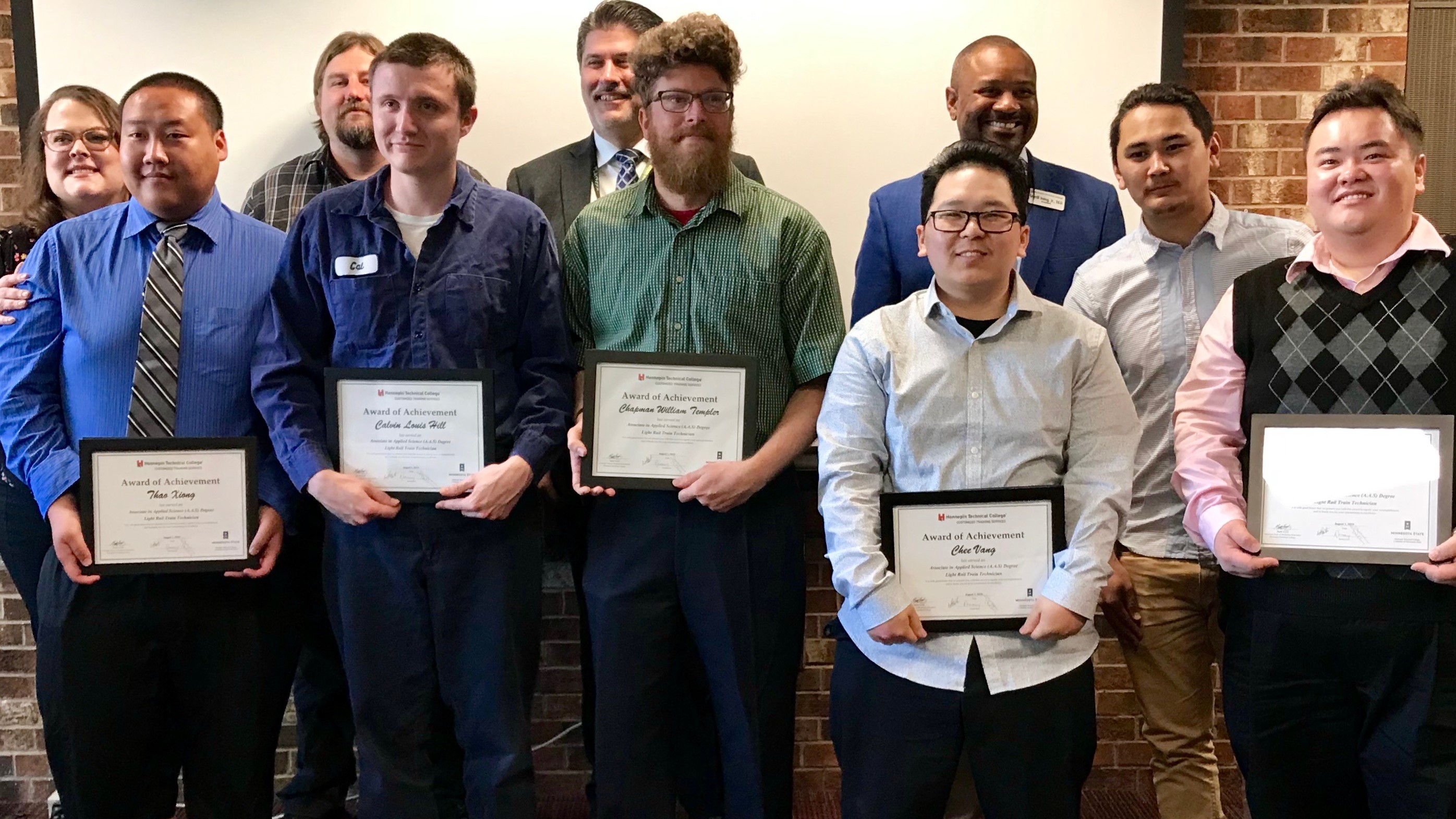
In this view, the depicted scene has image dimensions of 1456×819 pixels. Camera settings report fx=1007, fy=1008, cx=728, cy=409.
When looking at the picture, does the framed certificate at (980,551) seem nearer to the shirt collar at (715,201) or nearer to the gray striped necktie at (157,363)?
the shirt collar at (715,201)

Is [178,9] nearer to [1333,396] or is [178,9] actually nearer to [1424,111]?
[1333,396]

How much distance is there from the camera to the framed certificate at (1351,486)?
1.98 m

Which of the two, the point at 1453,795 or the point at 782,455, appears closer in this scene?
the point at 1453,795

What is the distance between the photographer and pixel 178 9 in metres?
3.30

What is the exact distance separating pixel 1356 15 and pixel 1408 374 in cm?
193

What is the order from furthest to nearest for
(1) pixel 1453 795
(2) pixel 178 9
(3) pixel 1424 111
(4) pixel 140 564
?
(3) pixel 1424 111, (2) pixel 178 9, (4) pixel 140 564, (1) pixel 1453 795

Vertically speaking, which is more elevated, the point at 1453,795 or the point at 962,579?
the point at 962,579

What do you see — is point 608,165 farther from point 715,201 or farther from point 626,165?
point 715,201

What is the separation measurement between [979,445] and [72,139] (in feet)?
8.78

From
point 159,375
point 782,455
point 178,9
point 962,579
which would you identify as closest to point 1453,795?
point 962,579

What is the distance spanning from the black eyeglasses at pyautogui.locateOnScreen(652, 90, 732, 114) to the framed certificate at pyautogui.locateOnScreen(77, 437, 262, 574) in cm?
123

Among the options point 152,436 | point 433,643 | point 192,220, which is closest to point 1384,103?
point 433,643

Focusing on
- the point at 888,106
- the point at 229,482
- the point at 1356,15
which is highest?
the point at 1356,15

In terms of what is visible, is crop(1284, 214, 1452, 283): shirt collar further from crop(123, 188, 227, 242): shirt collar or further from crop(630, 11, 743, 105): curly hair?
crop(123, 188, 227, 242): shirt collar
